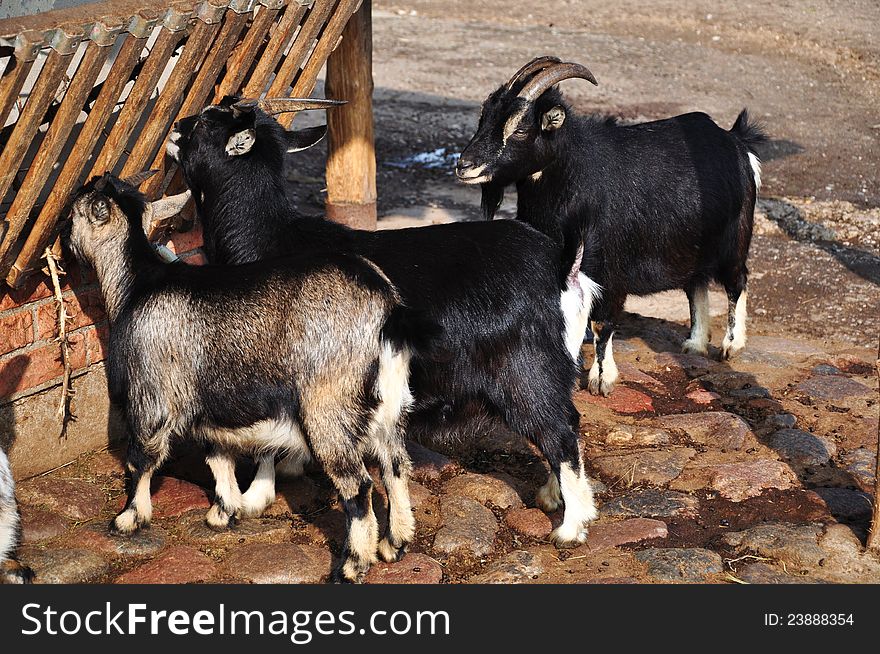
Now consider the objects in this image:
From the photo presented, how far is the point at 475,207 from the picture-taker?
9.58 metres

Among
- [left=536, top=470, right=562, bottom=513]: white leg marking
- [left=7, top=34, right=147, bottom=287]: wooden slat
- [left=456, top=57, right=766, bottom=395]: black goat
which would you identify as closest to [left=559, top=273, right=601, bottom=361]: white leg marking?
[left=536, top=470, right=562, bottom=513]: white leg marking

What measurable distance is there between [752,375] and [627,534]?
214cm

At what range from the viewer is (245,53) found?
4.96 m

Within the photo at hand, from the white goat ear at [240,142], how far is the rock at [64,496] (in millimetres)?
1608

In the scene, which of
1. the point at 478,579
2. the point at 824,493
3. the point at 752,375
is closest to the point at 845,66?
the point at 752,375

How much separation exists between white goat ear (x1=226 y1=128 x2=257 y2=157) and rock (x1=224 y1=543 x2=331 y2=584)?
1.73 metres

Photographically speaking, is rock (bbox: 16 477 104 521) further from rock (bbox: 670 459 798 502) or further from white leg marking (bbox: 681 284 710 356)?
white leg marking (bbox: 681 284 710 356)

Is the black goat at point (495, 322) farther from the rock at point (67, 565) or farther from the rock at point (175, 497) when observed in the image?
the rock at point (67, 565)

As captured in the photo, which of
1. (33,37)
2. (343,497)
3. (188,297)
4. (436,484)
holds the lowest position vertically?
(436,484)

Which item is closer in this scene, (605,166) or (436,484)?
(436,484)

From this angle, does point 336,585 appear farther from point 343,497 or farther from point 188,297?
point 188,297

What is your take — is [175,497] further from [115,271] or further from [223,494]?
[115,271]

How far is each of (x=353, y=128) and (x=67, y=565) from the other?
337 cm

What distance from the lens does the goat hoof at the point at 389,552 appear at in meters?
4.34
